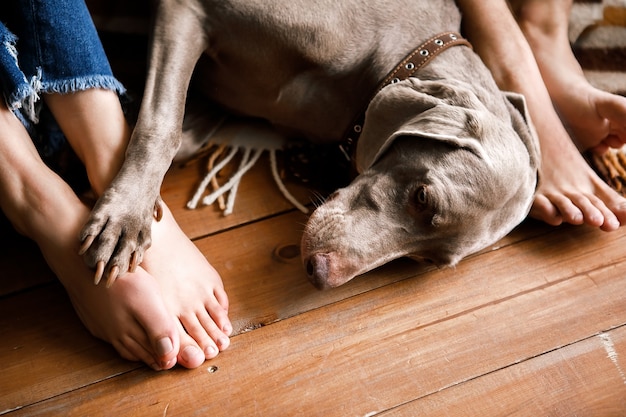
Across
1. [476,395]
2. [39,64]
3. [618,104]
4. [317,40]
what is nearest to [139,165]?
[39,64]

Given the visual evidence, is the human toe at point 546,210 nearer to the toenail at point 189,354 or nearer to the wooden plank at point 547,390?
the wooden plank at point 547,390

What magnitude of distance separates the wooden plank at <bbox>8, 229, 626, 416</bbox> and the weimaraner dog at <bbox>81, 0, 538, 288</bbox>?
0.14m

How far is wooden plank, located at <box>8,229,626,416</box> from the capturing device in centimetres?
141

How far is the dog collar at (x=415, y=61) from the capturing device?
1.70 m

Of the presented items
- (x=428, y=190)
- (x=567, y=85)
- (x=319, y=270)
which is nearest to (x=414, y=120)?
(x=428, y=190)

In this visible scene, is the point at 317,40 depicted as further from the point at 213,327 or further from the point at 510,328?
the point at 510,328

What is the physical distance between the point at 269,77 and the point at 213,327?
2.34ft

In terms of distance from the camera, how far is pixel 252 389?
1.43 metres

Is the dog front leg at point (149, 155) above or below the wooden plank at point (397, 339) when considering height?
above

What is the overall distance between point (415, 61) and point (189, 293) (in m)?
0.84

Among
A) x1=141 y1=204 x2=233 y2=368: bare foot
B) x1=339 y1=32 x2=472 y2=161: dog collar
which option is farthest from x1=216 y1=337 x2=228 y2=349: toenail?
x1=339 y1=32 x2=472 y2=161: dog collar

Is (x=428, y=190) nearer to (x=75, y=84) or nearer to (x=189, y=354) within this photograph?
(x=189, y=354)

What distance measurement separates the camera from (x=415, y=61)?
1.71 metres

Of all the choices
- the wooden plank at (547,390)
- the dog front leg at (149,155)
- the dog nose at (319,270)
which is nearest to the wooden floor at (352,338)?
the wooden plank at (547,390)
